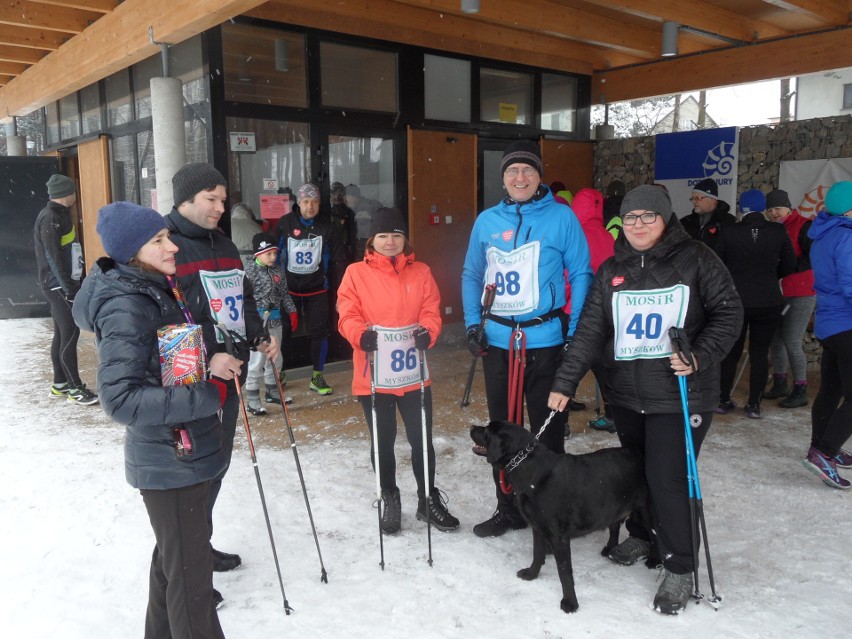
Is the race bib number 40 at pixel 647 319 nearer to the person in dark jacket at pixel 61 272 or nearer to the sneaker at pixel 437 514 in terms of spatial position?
the sneaker at pixel 437 514

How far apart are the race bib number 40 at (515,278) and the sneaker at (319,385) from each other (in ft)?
9.22

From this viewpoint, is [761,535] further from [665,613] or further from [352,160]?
[352,160]

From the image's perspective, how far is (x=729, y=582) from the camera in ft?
9.20

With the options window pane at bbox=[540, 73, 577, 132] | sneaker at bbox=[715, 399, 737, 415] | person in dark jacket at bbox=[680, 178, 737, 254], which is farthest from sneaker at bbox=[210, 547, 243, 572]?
window pane at bbox=[540, 73, 577, 132]

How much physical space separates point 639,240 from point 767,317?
2864mm

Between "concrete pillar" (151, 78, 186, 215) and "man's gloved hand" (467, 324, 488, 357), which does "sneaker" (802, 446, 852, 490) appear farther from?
"concrete pillar" (151, 78, 186, 215)

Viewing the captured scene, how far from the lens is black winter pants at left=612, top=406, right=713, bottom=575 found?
8.58ft

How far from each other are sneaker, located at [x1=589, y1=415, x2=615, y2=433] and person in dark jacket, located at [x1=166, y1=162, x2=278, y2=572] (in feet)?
9.18

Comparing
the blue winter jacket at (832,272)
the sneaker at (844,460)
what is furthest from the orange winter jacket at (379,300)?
the sneaker at (844,460)

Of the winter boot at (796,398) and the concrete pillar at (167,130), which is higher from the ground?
the concrete pillar at (167,130)

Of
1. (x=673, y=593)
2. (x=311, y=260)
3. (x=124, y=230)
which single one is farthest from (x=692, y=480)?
(x=311, y=260)

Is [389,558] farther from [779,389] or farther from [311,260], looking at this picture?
[779,389]

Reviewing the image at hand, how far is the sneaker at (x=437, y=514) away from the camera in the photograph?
Answer: 3.28m

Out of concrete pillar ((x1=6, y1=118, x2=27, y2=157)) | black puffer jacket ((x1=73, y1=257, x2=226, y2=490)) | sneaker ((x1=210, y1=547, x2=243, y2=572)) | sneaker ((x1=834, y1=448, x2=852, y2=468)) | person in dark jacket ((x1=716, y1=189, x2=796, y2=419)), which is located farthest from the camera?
concrete pillar ((x1=6, y1=118, x2=27, y2=157))
